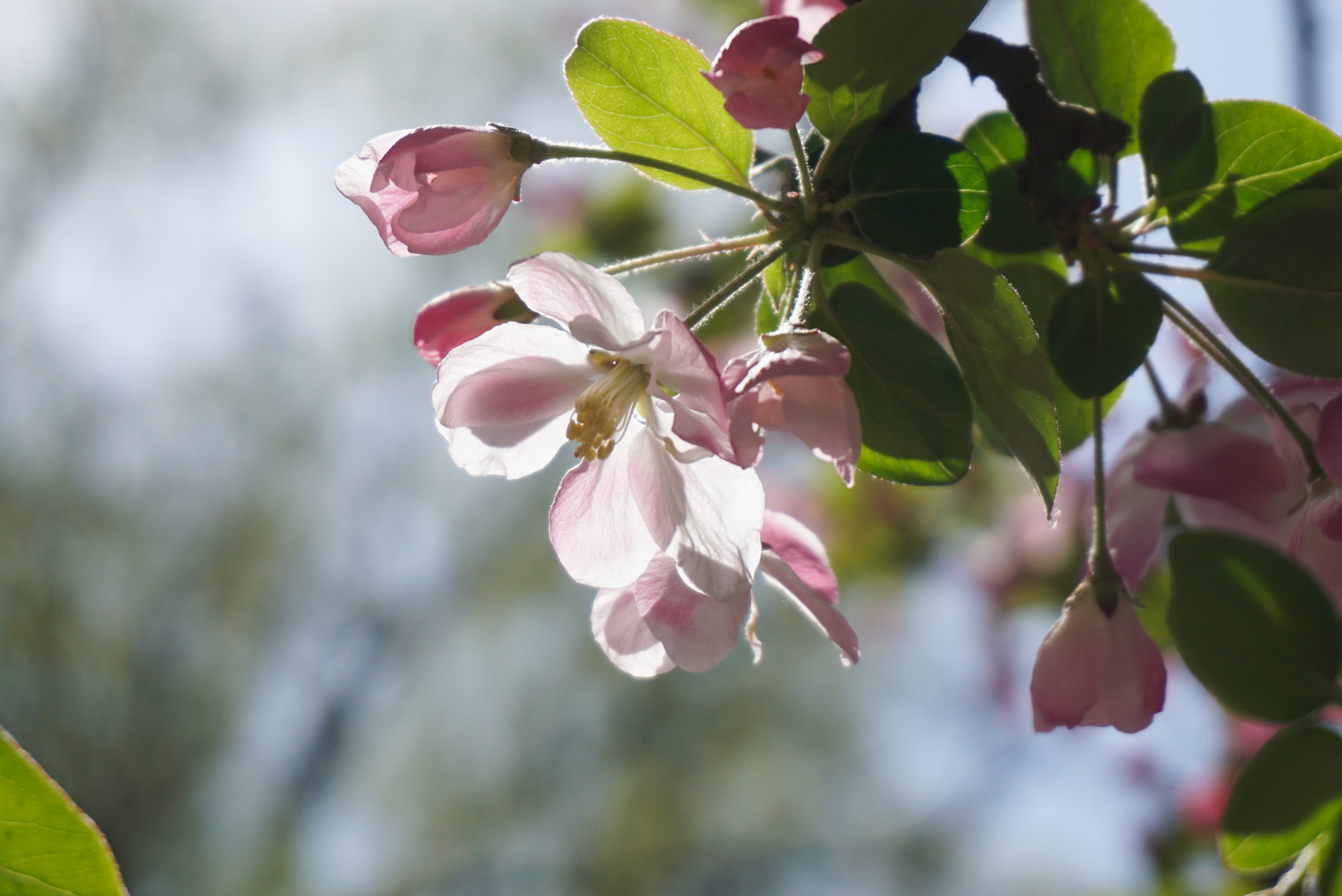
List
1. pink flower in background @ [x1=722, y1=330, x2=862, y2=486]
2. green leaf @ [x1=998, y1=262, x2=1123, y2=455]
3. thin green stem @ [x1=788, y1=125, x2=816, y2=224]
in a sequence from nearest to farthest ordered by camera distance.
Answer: pink flower in background @ [x1=722, y1=330, x2=862, y2=486] → thin green stem @ [x1=788, y1=125, x2=816, y2=224] → green leaf @ [x1=998, y1=262, x2=1123, y2=455]

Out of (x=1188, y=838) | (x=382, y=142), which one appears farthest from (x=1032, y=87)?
(x=1188, y=838)

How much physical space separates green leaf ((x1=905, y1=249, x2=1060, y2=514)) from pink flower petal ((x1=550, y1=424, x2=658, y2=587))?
17 cm

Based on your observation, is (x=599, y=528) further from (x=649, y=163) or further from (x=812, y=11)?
(x=812, y=11)

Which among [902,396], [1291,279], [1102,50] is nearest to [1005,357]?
[902,396]

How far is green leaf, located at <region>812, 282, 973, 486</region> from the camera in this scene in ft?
1.43

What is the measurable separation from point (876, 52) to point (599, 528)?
250 millimetres

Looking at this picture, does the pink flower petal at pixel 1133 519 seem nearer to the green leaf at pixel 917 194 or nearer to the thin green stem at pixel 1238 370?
the thin green stem at pixel 1238 370

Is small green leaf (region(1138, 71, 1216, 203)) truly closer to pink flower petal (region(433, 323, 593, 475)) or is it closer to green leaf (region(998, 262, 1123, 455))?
green leaf (region(998, 262, 1123, 455))

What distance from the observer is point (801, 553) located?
46 cm

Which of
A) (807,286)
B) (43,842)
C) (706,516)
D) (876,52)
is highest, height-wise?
(876,52)

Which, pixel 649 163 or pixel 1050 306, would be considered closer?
pixel 649 163

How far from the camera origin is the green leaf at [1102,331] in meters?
0.45

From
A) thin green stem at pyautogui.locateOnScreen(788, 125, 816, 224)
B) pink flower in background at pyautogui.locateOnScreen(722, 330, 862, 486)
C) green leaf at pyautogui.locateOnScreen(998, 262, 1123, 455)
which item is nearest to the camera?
pink flower in background at pyautogui.locateOnScreen(722, 330, 862, 486)

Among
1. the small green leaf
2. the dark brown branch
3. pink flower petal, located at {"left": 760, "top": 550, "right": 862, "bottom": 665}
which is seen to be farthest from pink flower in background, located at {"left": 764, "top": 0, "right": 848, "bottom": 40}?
pink flower petal, located at {"left": 760, "top": 550, "right": 862, "bottom": 665}
